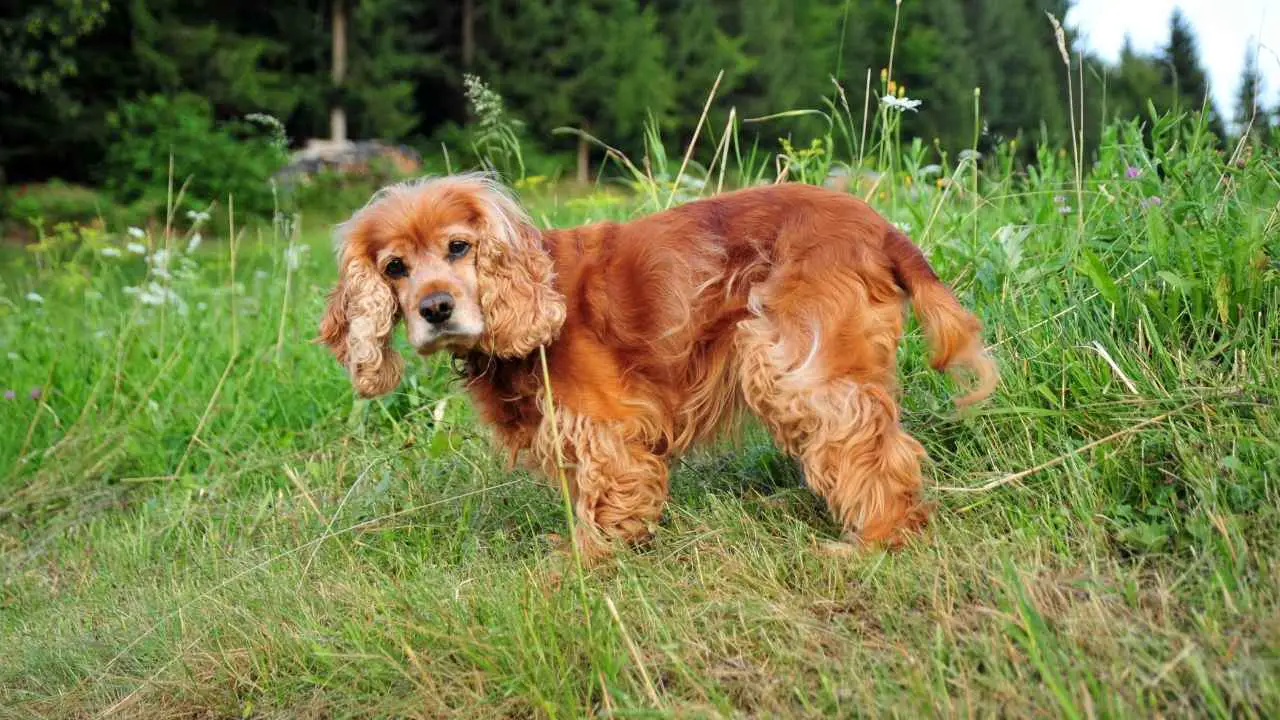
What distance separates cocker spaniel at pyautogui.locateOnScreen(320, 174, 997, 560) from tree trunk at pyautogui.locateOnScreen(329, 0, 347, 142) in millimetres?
23521

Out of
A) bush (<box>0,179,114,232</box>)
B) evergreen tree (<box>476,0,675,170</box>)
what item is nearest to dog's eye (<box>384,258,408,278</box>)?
bush (<box>0,179,114,232</box>)

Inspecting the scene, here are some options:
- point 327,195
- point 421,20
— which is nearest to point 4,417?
point 327,195

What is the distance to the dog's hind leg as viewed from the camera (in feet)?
8.98

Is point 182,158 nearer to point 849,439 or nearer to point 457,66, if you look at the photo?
point 457,66

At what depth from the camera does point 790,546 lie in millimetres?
2756

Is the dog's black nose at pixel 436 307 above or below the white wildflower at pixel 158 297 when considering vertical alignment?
above

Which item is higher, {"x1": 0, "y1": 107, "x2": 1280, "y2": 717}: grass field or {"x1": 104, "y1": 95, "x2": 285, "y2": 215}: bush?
{"x1": 0, "y1": 107, "x2": 1280, "y2": 717}: grass field

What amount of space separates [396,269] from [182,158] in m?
18.8

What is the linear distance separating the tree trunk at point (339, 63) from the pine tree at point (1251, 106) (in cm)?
2343

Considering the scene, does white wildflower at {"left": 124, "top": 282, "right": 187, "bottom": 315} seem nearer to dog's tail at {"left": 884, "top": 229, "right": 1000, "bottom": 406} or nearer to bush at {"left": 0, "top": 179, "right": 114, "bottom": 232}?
dog's tail at {"left": 884, "top": 229, "right": 1000, "bottom": 406}

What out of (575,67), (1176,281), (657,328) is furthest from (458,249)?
(575,67)

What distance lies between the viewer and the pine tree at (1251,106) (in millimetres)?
3568

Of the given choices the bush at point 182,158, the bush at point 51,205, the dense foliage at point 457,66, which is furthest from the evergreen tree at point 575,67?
the bush at point 51,205

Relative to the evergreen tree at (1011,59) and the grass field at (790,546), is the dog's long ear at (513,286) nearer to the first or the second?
the grass field at (790,546)
